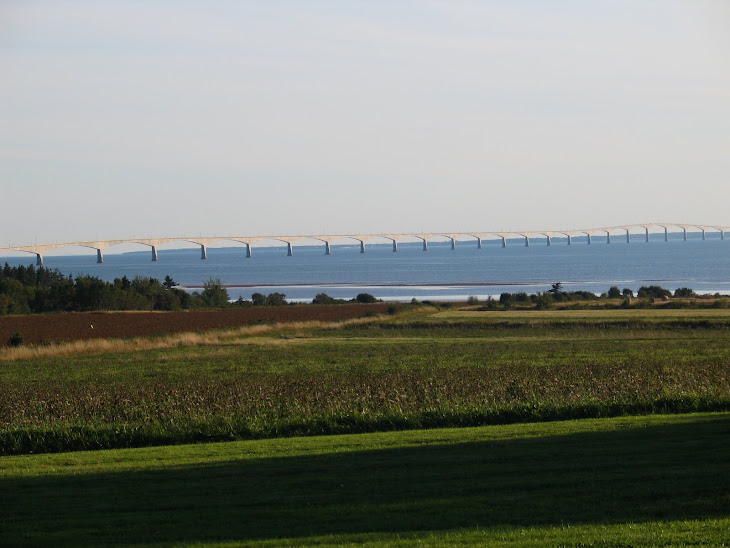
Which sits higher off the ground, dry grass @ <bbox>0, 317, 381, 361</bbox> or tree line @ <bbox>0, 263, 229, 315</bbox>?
tree line @ <bbox>0, 263, 229, 315</bbox>

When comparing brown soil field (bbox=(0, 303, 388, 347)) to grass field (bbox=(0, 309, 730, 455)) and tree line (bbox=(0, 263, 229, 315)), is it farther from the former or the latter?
grass field (bbox=(0, 309, 730, 455))

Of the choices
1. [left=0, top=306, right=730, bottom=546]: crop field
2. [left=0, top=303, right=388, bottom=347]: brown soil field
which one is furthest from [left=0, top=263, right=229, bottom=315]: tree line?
[left=0, top=306, right=730, bottom=546]: crop field

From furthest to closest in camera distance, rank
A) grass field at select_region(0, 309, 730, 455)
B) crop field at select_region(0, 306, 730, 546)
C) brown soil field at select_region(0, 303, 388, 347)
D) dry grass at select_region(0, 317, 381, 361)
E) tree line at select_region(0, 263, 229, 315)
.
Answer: tree line at select_region(0, 263, 229, 315), brown soil field at select_region(0, 303, 388, 347), dry grass at select_region(0, 317, 381, 361), grass field at select_region(0, 309, 730, 455), crop field at select_region(0, 306, 730, 546)

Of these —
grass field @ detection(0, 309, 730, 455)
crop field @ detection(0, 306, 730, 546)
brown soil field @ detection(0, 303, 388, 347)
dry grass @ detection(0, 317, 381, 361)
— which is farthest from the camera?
brown soil field @ detection(0, 303, 388, 347)

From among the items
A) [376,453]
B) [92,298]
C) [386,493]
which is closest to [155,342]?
[92,298]

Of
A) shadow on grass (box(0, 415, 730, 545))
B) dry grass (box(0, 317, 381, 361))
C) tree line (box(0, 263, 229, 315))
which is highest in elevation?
tree line (box(0, 263, 229, 315))

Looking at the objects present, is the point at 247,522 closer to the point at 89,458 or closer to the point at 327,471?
the point at 327,471

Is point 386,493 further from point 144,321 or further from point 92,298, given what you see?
point 92,298

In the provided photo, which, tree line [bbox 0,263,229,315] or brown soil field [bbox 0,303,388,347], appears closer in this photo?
brown soil field [bbox 0,303,388,347]

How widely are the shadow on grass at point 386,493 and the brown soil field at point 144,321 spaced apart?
126 feet

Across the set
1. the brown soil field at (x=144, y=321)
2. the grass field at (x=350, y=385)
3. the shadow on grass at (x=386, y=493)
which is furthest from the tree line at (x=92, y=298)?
the shadow on grass at (x=386, y=493)

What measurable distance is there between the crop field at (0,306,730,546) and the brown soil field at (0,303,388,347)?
63.0ft

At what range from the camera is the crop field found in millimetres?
9031

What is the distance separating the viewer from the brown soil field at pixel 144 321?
52.5m
